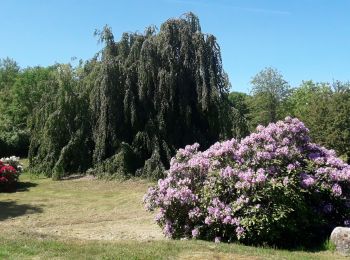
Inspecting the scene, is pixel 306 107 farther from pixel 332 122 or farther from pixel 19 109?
pixel 19 109

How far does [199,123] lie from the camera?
19.3m

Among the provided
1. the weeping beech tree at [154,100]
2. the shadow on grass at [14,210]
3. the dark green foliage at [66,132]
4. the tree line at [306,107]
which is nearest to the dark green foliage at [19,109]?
the dark green foliage at [66,132]

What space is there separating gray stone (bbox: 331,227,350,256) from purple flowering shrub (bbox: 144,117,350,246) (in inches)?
25.6

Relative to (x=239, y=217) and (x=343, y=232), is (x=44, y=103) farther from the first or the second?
(x=343, y=232)

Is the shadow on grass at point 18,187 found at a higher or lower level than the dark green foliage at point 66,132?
lower

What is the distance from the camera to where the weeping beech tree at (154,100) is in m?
18.0

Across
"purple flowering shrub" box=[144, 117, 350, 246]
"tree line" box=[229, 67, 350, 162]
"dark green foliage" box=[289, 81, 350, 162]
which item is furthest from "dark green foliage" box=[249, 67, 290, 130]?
"purple flowering shrub" box=[144, 117, 350, 246]

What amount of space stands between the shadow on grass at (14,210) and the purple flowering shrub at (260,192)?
5.55m

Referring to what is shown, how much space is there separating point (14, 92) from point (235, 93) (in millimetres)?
36275

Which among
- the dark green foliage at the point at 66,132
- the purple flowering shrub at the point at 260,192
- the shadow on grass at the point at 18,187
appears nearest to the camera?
the purple flowering shrub at the point at 260,192

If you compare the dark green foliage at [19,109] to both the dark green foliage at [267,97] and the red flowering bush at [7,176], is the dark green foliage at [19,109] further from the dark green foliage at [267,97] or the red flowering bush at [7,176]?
the dark green foliage at [267,97]

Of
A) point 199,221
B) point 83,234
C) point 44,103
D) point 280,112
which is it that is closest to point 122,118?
point 44,103

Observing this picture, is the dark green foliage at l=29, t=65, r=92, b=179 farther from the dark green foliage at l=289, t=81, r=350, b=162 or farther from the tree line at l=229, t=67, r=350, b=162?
the dark green foliage at l=289, t=81, r=350, b=162

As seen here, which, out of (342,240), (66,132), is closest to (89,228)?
(342,240)
